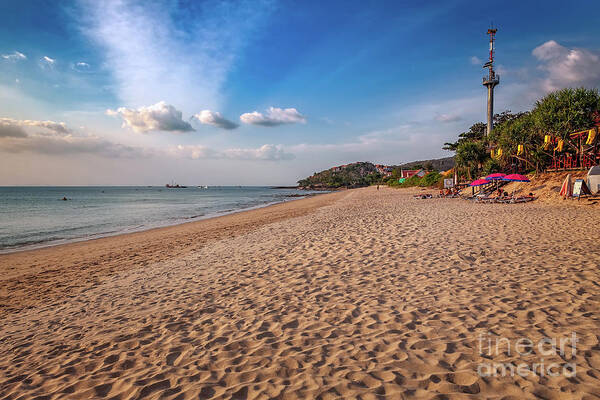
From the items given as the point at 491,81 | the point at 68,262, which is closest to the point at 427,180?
the point at 491,81

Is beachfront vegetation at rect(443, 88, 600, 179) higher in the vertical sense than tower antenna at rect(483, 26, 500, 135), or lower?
lower

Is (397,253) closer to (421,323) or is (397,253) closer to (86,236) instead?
(421,323)

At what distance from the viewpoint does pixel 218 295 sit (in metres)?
5.45

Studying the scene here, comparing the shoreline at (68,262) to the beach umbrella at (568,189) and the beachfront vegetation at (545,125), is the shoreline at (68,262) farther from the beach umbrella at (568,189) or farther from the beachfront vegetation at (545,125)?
the beachfront vegetation at (545,125)

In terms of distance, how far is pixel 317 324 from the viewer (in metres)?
4.06

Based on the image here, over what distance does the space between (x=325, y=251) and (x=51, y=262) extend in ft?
33.7

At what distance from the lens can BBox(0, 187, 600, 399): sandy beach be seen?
2.88m

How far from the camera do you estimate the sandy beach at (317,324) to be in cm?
288

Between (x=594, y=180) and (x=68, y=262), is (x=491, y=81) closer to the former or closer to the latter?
(x=594, y=180)

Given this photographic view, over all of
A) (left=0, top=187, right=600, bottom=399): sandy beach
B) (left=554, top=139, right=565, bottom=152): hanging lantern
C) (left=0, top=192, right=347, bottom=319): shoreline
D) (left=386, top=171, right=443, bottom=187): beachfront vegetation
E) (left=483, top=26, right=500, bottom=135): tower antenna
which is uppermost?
(left=483, top=26, right=500, bottom=135): tower antenna

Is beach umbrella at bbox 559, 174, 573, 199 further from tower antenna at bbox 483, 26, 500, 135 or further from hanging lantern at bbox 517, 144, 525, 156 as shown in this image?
tower antenna at bbox 483, 26, 500, 135

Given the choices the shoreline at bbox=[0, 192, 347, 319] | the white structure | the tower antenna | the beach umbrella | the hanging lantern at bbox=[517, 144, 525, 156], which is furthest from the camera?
the tower antenna

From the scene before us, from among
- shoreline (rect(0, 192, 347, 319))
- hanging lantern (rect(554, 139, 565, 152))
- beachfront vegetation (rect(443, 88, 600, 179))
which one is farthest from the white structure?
shoreline (rect(0, 192, 347, 319))

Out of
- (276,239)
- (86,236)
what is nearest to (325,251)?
(276,239)
